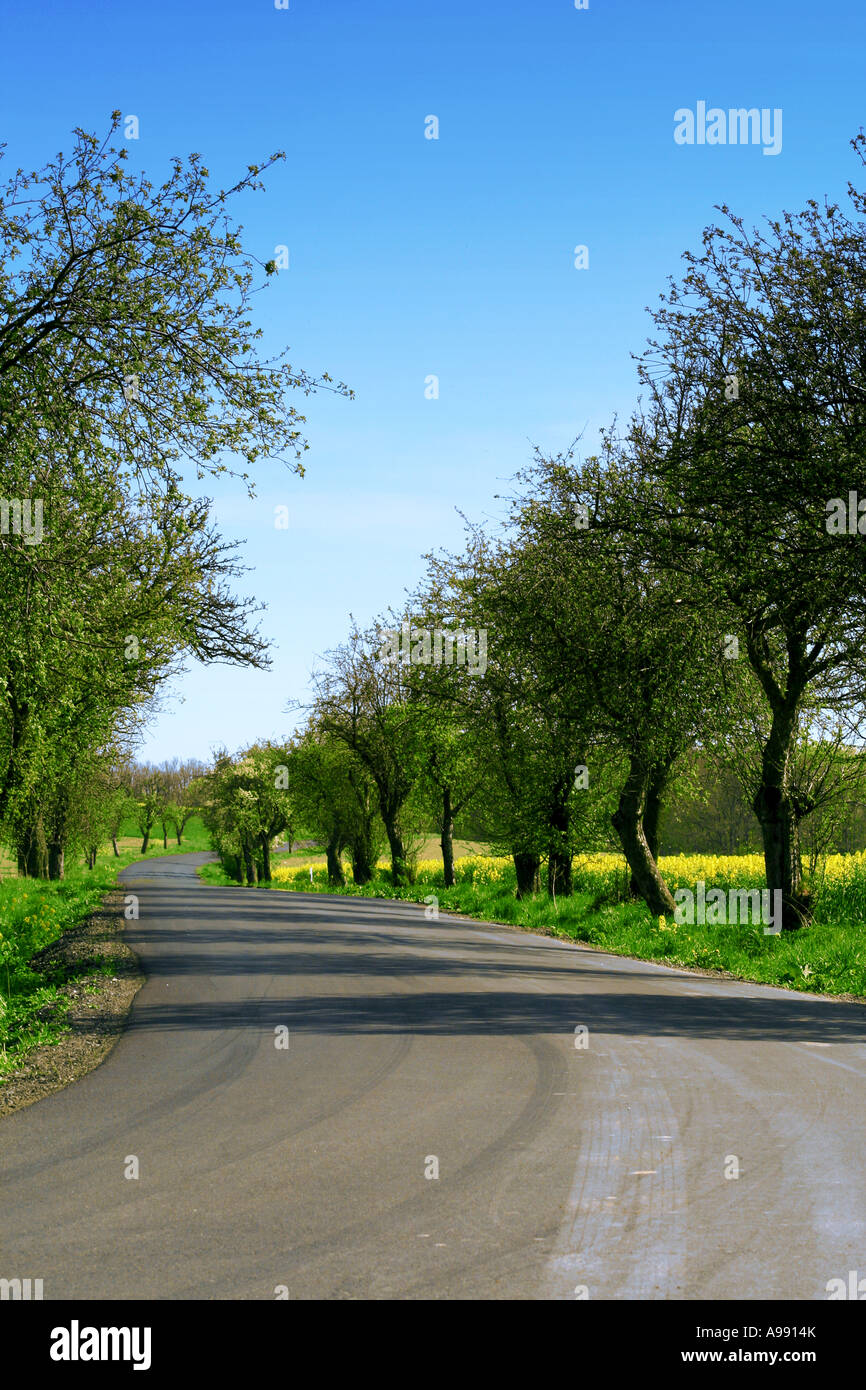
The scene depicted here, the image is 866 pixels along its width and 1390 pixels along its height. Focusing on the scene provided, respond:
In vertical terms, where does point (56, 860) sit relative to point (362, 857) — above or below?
above

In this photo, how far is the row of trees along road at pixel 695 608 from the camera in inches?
549

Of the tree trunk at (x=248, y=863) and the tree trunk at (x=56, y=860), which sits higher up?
the tree trunk at (x=56, y=860)

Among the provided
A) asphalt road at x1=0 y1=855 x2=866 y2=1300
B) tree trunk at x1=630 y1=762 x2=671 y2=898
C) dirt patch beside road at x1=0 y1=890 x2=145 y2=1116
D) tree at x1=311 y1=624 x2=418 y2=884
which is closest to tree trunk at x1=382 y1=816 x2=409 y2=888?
tree at x1=311 y1=624 x2=418 y2=884

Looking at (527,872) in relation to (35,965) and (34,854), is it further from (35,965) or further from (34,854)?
(34,854)

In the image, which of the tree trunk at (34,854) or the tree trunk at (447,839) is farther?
the tree trunk at (34,854)

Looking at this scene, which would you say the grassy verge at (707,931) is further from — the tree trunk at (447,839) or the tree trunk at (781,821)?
the tree trunk at (447,839)

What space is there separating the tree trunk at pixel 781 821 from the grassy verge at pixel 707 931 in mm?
659

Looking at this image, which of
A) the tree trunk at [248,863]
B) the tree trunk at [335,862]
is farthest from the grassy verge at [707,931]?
the tree trunk at [248,863]

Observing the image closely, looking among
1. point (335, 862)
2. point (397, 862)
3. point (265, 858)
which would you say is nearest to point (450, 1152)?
point (397, 862)

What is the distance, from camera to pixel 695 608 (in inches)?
746

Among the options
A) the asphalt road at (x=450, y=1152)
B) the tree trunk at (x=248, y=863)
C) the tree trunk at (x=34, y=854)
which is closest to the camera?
the asphalt road at (x=450, y=1152)

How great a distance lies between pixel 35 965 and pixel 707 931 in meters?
11.9

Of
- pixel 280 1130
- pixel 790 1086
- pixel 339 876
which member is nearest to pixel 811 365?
pixel 790 1086
